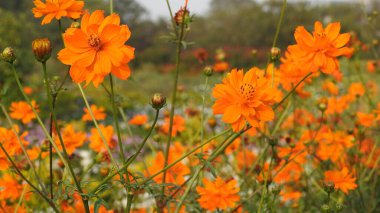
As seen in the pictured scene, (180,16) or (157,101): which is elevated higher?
(180,16)

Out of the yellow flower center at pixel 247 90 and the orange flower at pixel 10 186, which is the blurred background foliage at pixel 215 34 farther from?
the yellow flower center at pixel 247 90

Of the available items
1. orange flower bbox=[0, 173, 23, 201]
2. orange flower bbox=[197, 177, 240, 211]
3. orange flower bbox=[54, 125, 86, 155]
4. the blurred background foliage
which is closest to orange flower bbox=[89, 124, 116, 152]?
orange flower bbox=[54, 125, 86, 155]

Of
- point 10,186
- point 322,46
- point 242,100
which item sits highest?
point 322,46

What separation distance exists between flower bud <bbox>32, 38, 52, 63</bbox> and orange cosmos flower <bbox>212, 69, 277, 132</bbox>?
0.31 meters

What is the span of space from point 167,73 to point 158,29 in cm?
772

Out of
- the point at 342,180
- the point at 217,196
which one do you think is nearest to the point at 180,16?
the point at 217,196

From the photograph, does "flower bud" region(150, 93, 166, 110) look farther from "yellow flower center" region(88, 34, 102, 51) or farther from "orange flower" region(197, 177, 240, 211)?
"orange flower" region(197, 177, 240, 211)

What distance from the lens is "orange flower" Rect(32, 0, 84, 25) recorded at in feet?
3.13

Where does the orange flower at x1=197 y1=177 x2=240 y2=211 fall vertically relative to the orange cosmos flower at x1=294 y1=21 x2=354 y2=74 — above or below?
below

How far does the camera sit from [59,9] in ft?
3.16

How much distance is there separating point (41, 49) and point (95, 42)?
97mm

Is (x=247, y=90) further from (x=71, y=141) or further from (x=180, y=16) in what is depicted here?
(x=71, y=141)

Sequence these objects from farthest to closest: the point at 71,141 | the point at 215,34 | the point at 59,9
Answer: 1. the point at 215,34
2. the point at 71,141
3. the point at 59,9

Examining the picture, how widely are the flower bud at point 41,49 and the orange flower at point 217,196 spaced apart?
57cm
